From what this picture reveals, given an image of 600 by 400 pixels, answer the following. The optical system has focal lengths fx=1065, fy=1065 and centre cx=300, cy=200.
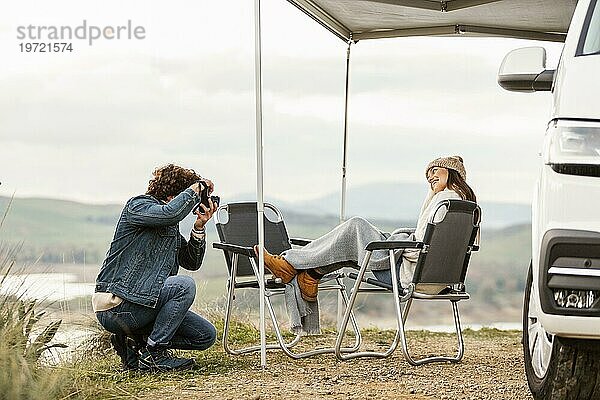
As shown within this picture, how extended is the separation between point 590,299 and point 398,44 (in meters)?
8.73

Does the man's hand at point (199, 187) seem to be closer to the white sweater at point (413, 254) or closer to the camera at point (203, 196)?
the camera at point (203, 196)

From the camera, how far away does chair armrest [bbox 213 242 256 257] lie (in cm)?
555

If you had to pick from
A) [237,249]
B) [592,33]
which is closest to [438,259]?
[237,249]

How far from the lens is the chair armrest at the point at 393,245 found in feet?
17.5

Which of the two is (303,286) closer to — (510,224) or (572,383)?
(572,383)

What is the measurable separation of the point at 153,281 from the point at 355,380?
1097 millimetres

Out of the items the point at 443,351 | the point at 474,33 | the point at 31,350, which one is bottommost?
the point at 443,351

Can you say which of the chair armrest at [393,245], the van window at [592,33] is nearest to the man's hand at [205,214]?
the chair armrest at [393,245]

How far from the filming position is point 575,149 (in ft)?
9.39

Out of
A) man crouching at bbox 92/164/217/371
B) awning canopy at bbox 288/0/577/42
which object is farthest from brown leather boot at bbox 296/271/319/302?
awning canopy at bbox 288/0/577/42

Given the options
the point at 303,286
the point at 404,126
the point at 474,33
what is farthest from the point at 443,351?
the point at 404,126

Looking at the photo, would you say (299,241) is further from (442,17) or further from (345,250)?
(442,17)

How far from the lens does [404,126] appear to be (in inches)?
439

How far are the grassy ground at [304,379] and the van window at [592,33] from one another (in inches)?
79.4
